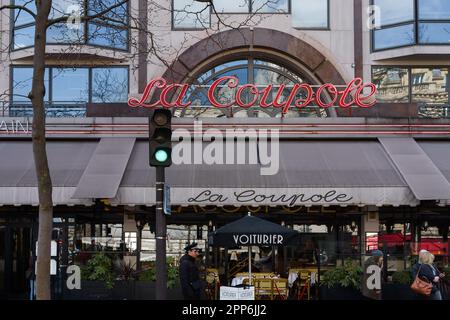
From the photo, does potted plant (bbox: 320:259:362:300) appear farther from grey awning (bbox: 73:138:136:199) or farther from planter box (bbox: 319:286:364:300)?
grey awning (bbox: 73:138:136:199)

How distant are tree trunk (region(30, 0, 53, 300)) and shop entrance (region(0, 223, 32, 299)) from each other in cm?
833

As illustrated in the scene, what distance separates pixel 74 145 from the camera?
815 inches

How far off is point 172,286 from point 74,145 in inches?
220

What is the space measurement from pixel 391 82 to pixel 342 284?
24.3 feet

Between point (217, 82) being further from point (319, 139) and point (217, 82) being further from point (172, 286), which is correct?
point (172, 286)

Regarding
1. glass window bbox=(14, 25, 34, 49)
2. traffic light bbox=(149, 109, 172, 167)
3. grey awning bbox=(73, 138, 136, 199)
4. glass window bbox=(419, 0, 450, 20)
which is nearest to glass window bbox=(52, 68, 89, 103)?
glass window bbox=(14, 25, 34, 49)

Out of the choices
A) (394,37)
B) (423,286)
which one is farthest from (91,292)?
(394,37)

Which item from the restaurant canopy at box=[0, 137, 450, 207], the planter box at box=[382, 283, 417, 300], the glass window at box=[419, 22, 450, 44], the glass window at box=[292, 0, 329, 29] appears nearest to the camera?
the planter box at box=[382, 283, 417, 300]

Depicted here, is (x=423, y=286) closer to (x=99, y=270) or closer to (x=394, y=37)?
(x=99, y=270)

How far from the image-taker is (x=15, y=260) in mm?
20688

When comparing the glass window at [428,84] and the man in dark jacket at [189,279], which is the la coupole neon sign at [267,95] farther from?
the man in dark jacket at [189,279]

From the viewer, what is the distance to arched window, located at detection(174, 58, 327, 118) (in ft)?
71.1

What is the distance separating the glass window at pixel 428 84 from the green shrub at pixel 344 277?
22.0 ft
